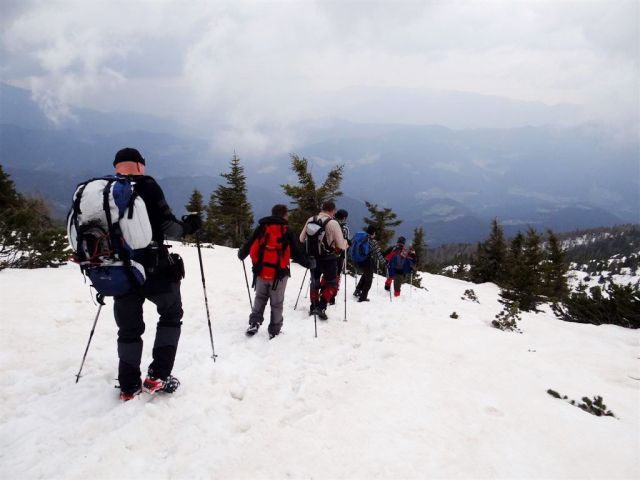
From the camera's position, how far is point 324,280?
8.28 meters

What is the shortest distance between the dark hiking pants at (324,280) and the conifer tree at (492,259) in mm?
35526

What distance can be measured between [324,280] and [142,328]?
4.76 meters

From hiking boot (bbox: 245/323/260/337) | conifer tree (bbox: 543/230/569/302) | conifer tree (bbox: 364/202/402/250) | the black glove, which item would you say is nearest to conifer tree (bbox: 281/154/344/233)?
conifer tree (bbox: 364/202/402/250)

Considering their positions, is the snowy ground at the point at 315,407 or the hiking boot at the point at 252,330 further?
the hiking boot at the point at 252,330

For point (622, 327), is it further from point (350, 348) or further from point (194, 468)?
point (194, 468)

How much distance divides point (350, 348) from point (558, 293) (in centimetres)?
4511

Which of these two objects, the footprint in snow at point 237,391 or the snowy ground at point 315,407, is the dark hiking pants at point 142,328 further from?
the footprint in snow at point 237,391

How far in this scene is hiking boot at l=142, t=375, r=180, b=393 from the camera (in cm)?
416

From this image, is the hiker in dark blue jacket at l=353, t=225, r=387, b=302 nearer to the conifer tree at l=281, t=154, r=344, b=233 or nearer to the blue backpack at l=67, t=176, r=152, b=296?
the blue backpack at l=67, t=176, r=152, b=296

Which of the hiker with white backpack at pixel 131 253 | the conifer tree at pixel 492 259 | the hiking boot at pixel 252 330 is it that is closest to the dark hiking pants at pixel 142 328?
the hiker with white backpack at pixel 131 253

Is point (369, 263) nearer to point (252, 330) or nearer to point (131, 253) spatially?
point (252, 330)

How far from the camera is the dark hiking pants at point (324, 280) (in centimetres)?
816

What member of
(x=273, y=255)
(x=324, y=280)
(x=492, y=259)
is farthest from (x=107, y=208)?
(x=492, y=259)

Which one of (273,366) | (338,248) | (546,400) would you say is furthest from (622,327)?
(273,366)
